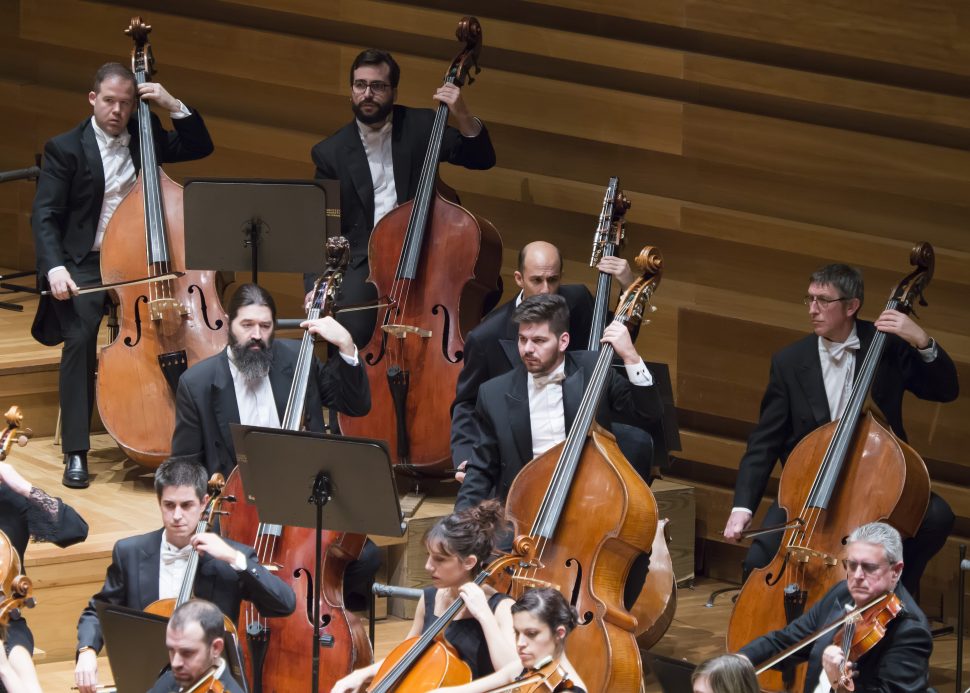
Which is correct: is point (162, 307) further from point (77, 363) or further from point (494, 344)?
point (494, 344)

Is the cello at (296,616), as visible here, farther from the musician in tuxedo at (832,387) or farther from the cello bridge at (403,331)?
the musician in tuxedo at (832,387)

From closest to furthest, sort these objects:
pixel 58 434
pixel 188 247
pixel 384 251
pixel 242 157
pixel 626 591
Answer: pixel 626 591 < pixel 188 247 < pixel 384 251 < pixel 58 434 < pixel 242 157

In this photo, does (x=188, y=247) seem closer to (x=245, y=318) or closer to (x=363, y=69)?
(x=245, y=318)

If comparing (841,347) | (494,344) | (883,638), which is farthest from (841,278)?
(883,638)

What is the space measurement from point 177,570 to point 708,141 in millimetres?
2507

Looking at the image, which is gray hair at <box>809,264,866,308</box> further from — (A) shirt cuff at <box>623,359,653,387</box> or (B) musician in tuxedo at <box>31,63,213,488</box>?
(B) musician in tuxedo at <box>31,63,213,488</box>

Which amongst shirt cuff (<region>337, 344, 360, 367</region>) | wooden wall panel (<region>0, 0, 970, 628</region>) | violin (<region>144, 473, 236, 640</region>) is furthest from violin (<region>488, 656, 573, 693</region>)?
wooden wall panel (<region>0, 0, 970, 628</region>)

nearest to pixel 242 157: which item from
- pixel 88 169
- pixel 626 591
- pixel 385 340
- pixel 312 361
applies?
pixel 88 169

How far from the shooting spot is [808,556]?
4.57 meters

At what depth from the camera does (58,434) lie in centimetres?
604

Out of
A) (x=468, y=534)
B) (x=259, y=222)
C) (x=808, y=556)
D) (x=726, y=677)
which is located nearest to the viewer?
(x=726, y=677)

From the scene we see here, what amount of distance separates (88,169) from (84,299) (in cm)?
43

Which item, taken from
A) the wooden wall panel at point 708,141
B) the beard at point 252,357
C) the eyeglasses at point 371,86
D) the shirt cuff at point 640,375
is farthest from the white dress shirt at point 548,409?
the eyeglasses at point 371,86

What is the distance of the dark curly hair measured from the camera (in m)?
4.05
